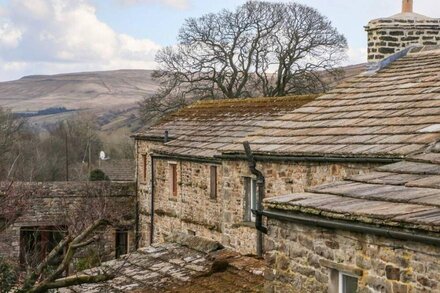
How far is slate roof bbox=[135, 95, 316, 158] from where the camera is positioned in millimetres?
23203

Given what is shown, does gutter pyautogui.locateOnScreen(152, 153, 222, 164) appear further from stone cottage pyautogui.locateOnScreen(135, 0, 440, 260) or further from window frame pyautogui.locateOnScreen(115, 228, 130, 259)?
window frame pyautogui.locateOnScreen(115, 228, 130, 259)

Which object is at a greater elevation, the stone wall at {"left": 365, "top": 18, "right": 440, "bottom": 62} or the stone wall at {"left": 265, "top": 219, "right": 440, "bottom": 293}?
the stone wall at {"left": 365, "top": 18, "right": 440, "bottom": 62}

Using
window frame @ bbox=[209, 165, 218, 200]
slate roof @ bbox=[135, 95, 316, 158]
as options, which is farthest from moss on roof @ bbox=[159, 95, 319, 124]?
window frame @ bbox=[209, 165, 218, 200]

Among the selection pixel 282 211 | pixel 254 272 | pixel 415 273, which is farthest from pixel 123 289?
pixel 415 273

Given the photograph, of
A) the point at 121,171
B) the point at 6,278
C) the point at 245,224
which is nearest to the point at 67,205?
the point at 245,224

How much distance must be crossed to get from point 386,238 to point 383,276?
35cm

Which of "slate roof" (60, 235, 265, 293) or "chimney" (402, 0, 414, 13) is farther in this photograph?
"chimney" (402, 0, 414, 13)

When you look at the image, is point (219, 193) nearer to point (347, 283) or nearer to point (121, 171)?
point (347, 283)

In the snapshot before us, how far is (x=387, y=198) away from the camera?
825cm

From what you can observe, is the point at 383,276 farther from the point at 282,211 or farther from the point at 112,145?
the point at 112,145

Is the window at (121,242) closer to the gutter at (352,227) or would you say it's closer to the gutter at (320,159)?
the gutter at (320,159)

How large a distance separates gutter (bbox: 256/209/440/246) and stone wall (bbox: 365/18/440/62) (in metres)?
9.51

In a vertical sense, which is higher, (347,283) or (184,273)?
(347,283)

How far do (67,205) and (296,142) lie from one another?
664 inches
